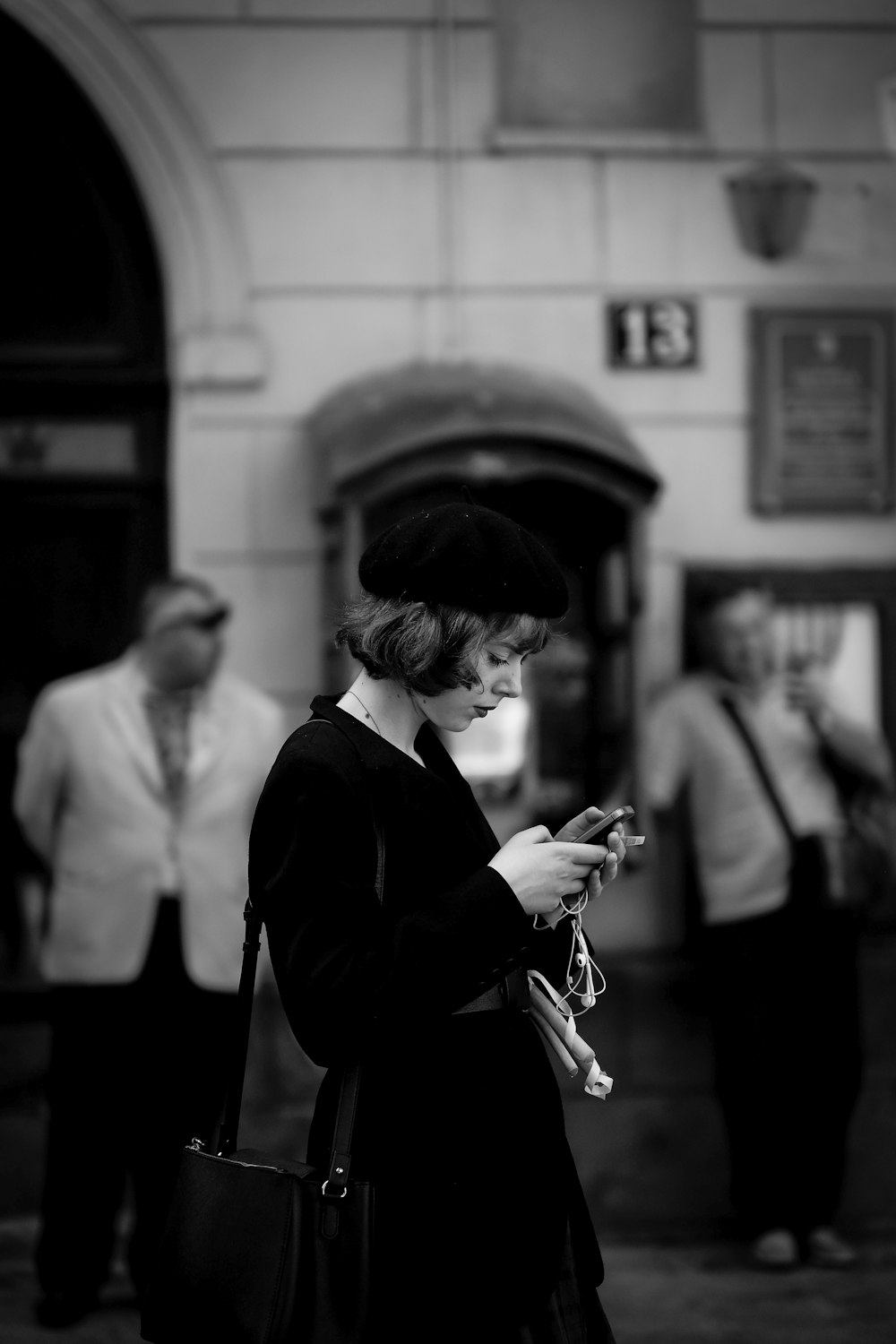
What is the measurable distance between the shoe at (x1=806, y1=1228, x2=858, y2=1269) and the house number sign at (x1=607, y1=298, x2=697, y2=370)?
8.57ft

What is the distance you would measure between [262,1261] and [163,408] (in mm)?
3811

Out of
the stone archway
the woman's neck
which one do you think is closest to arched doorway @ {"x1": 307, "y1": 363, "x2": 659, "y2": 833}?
the stone archway

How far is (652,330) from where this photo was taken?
562cm

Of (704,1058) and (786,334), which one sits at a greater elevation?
(786,334)

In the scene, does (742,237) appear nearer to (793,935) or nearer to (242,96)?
(242,96)

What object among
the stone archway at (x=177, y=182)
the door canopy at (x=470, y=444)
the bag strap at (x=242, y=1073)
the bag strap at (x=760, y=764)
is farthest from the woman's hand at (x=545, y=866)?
the stone archway at (x=177, y=182)

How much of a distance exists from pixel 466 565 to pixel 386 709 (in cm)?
24

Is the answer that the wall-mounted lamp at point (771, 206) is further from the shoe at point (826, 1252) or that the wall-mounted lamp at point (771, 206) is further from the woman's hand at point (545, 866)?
the woman's hand at point (545, 866)

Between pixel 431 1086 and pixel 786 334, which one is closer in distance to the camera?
pixel 431 1086

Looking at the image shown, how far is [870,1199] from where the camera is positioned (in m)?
5.49

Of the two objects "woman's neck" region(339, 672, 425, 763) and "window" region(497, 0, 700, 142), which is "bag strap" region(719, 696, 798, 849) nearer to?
"window" region(497, 0, 700, 142)

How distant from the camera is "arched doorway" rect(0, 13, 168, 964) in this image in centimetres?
556

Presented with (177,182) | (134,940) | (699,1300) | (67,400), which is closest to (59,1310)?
(134,940)

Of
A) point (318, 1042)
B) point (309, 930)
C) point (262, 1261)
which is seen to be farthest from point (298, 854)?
point (262, 1261)
